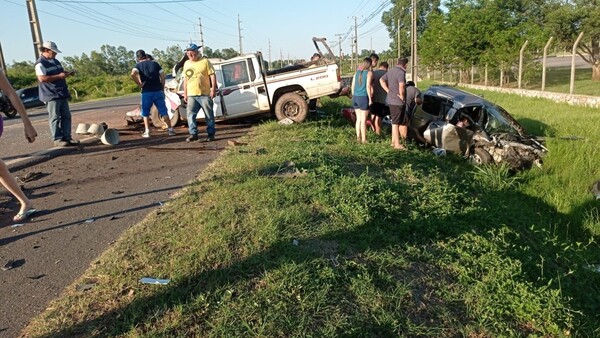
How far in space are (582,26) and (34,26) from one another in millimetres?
29978

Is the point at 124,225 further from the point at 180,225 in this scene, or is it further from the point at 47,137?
the point at 47,137

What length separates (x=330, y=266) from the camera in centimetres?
317

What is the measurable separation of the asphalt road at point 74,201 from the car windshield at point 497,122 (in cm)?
525

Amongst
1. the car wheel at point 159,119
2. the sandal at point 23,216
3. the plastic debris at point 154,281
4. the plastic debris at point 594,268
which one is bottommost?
the plastic debris at point 594,268

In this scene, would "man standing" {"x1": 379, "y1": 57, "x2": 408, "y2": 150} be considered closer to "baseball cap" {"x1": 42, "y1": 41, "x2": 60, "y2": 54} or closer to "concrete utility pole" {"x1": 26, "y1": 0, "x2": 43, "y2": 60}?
"baseball cap" {"x1": 42, "y1": 41, "x2": 60, "y2": 54}

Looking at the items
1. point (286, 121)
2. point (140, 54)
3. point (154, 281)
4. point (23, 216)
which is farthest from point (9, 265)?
point (286, 121)

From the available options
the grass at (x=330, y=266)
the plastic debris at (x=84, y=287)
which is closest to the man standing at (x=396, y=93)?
the grass at (x=330, y=266)

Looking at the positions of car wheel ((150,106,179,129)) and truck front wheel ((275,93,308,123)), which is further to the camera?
car wheel ((150,106,179,129))

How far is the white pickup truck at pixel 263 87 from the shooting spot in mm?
10141

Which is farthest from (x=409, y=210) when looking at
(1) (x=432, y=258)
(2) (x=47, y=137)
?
(2) (x=47, y=137)

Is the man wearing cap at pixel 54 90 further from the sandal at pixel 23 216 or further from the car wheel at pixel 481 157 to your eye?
the car wheel at pixel 481 157

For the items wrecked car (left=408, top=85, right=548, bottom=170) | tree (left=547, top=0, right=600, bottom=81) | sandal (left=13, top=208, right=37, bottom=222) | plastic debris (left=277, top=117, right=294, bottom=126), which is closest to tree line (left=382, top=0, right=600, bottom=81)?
tree (left=547, top=0, right=600, bottom=81)

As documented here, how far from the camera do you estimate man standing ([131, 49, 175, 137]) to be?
8344mm

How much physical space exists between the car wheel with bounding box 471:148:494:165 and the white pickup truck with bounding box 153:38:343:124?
367 cm
